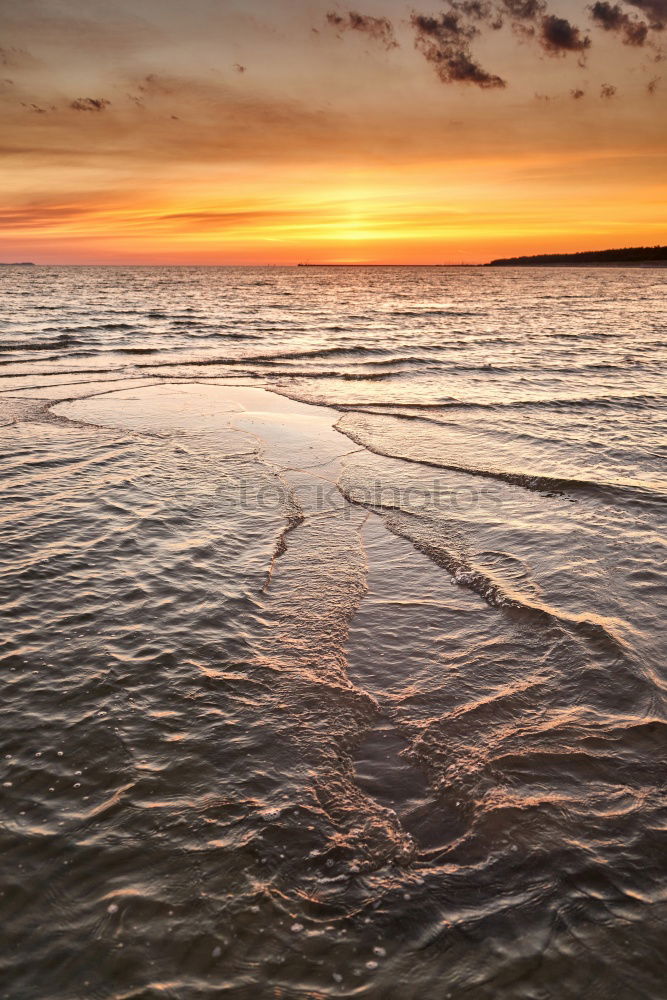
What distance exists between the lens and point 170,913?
9.64 ft

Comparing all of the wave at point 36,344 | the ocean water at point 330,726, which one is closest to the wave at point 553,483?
the ocean water at point 330,726

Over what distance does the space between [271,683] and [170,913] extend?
6.02 ft

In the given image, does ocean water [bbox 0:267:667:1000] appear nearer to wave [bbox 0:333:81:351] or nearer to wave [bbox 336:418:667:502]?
wave [bbox 336:418:667:502]

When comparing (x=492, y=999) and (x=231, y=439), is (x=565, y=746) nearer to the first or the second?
(x=492, y=999)

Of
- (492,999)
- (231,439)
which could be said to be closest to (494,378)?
(231,439)

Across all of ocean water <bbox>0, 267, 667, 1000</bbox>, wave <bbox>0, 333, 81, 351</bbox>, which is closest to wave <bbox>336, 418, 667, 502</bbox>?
ocean water <bbox>0, 267, 667, 1000</bbox>

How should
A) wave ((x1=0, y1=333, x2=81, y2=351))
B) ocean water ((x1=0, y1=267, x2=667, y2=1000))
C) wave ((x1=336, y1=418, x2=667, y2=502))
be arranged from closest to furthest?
ocean water ((x1=0, y1=267, x2=667, y2=1000))
wave ((x1=336, y1=418, x2=667, y2=502))
wave ((x1=0, y1=333, x2=81, y2=351))

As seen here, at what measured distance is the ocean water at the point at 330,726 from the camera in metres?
2.81

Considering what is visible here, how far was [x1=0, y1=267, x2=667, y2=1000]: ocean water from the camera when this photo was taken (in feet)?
9.21

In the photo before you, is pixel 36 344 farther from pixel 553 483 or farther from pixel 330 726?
pixel 330 726

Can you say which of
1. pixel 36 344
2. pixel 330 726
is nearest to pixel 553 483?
pixel 330 726

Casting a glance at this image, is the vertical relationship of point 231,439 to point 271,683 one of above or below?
above

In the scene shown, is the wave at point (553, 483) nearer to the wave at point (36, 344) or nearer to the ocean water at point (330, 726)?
the ocean water at point (330, 726)

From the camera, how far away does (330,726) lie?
4180mm
